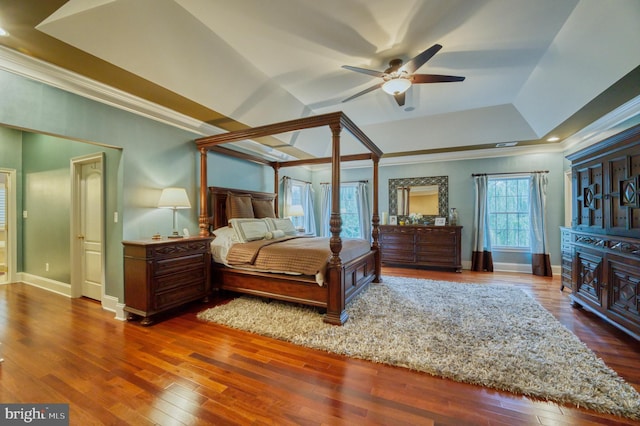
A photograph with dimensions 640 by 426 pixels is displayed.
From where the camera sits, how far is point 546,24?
2.54 m

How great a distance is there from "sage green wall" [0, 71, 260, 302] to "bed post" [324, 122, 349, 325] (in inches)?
93.6

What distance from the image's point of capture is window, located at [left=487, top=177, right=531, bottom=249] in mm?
5691

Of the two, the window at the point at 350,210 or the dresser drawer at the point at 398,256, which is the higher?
the window at the point at 350,210

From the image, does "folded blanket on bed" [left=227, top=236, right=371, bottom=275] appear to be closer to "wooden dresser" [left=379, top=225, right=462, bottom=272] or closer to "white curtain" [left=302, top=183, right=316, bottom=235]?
"wooden dresser" [left=379, top=225, right=462, bottom=272]

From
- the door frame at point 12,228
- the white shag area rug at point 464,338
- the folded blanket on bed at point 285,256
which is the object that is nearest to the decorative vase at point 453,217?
the white shag area rug at point 464,338

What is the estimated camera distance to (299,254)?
10.5 ft

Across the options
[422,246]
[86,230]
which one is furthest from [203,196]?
[422,246]

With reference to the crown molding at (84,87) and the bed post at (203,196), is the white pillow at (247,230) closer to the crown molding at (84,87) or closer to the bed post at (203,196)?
the bed post at (203,196)

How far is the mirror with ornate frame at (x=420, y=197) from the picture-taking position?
6.21 metres

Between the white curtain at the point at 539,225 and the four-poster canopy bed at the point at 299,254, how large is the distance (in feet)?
11.5

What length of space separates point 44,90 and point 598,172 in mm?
6090

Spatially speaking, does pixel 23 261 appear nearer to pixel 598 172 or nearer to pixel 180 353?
pixel 180 353

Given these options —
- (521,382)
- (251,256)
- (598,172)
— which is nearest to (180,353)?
(251,256)

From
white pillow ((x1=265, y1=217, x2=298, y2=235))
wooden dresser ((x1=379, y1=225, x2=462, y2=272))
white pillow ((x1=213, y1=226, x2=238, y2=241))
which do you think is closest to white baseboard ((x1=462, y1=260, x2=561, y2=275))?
wooden dresser ((x1=379, y1=225, x2=462, y2=272))
